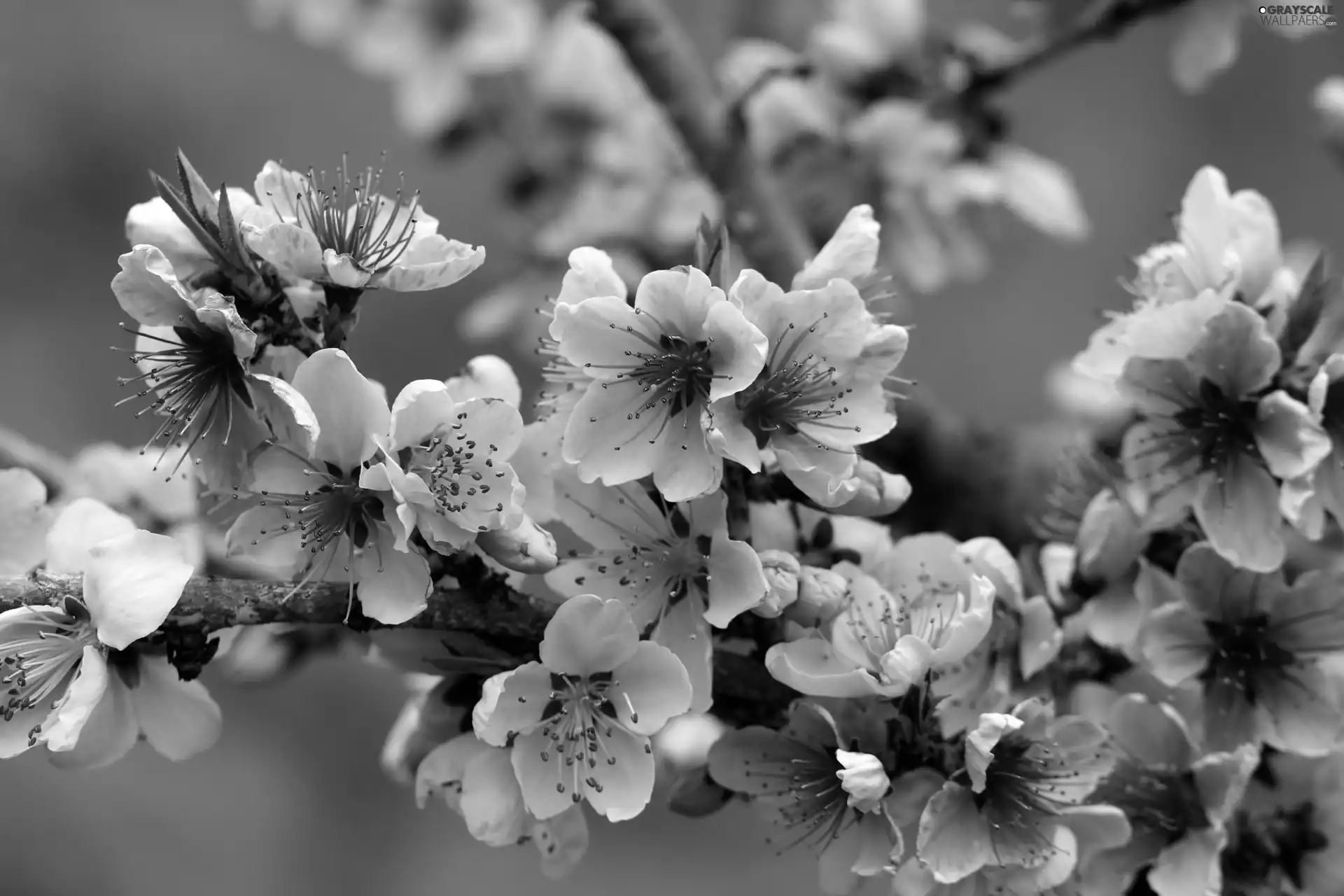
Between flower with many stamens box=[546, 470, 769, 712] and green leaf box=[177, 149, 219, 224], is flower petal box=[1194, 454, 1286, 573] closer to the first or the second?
flower with many stamens box=[546, 470, 769, 712]

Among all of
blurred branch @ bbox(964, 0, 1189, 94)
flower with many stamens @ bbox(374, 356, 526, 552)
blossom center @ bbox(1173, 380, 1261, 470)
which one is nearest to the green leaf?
flower with many stamens @ bbox(374, 356, 526, 552)

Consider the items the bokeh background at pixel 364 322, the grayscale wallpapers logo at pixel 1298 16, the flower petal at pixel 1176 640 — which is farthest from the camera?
the bokeh background at pixel 364 322

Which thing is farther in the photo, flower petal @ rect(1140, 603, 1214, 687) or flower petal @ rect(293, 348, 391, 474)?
flower petal @ rect(1140, 603, 1214, 687)

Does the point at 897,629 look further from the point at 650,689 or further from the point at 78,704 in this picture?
the point at 78,704

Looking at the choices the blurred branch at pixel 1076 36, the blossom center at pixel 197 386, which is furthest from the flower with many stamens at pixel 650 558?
the blurred branch at pixel 1076 36

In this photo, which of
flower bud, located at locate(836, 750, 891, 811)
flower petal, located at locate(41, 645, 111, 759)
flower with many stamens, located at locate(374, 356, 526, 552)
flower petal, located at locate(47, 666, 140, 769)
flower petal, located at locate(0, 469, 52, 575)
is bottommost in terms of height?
flower bud, located at locate(836, 750, 891, 811)

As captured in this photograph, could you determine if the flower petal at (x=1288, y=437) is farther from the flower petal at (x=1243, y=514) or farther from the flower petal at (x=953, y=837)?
the flower petal at (x=953, y=837)

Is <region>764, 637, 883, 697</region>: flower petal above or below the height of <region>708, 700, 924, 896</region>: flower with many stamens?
above
